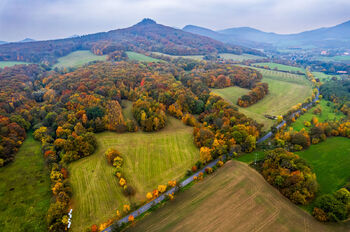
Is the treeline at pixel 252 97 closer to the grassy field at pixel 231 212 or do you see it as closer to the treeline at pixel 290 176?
the treeline at pixel 290 176

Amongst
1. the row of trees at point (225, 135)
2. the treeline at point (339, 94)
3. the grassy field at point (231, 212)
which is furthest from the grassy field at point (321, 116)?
the grassy field at point (231, 212)

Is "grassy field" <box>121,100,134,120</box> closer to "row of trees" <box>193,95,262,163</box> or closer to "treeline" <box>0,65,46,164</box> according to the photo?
"row of trees" <box>193,95,262,163</box>

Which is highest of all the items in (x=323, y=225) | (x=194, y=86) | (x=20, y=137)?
(x=194, y=86)

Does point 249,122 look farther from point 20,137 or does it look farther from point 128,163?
point 20,137

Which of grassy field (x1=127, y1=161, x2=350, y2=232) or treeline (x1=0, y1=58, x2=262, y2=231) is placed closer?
grassy field (x1=127, y1=161, x2=350, y2=232)

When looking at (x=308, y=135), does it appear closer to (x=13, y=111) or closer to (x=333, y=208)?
→ (x=333, y=208)

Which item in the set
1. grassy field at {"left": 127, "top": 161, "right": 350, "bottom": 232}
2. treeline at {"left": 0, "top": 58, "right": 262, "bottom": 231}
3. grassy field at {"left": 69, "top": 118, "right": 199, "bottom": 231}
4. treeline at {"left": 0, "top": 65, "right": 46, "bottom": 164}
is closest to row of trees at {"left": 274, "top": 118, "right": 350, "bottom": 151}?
treeline at {"left": 0, "top": 58, "right": 262, "bottom": 231}

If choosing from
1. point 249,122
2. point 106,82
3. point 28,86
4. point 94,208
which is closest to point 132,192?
point 94,208
